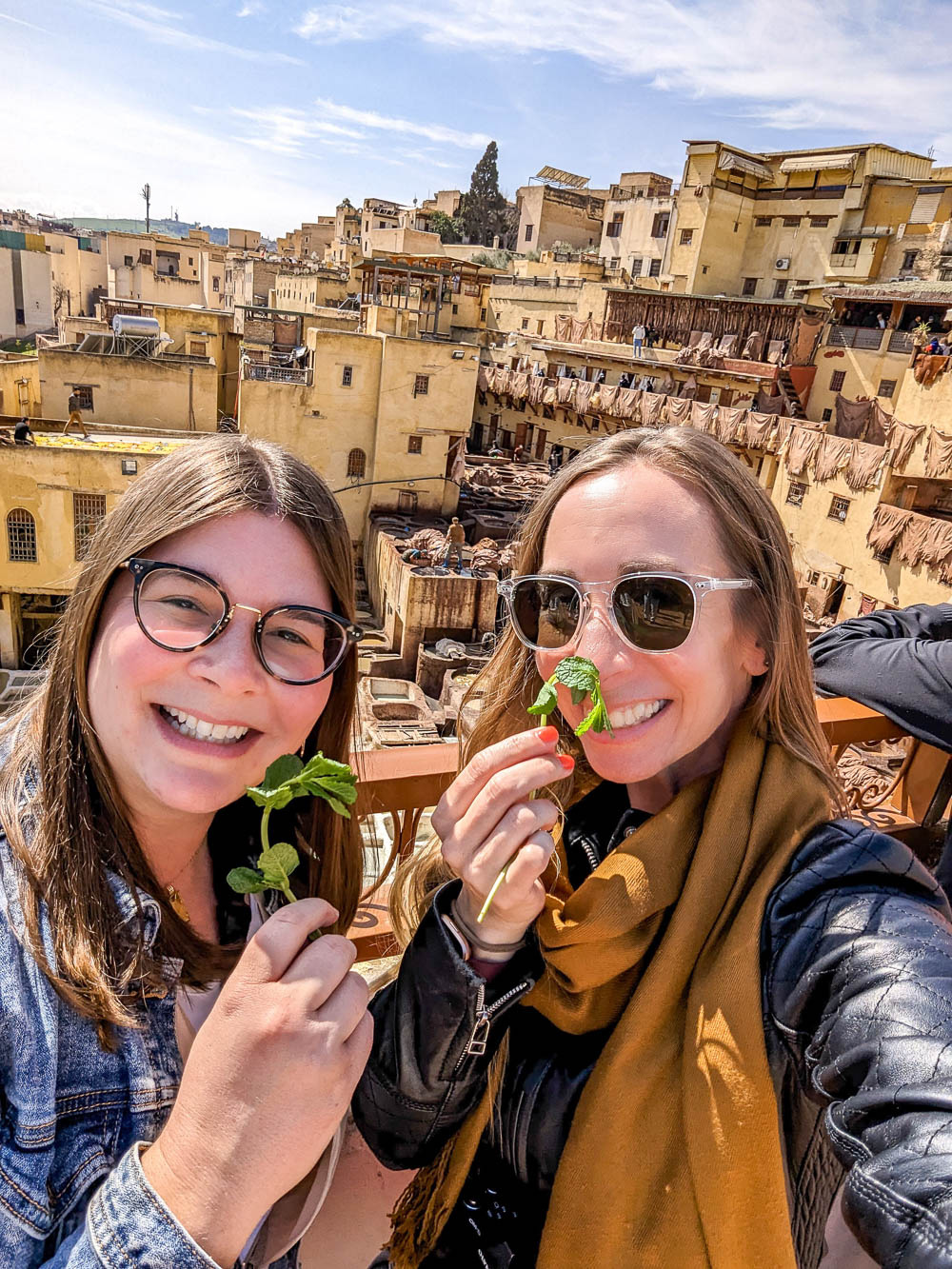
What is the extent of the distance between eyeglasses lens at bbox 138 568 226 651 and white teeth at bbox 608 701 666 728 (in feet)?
2.97

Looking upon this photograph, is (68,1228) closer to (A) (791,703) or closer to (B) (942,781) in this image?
(A) (791,703)

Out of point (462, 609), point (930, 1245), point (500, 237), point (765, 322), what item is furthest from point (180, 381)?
point (500, 237)

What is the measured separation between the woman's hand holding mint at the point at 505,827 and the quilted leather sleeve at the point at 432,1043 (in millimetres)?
112

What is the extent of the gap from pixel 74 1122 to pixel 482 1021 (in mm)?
791

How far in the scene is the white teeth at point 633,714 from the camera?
1.80 meters

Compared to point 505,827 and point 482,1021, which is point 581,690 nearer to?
point 505,827

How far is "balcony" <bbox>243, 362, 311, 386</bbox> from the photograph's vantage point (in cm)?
2528

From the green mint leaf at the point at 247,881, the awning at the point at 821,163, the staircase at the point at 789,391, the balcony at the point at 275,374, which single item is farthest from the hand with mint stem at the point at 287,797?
the awning at the point at 821,163

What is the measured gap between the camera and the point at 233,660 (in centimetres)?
159

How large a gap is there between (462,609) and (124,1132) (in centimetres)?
2004

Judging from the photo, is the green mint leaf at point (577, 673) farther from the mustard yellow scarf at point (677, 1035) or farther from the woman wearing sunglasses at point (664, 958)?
the mustard yellow scarf at point (677, 1035)

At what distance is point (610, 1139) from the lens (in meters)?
1.58

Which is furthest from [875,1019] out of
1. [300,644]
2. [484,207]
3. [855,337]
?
[484,207]

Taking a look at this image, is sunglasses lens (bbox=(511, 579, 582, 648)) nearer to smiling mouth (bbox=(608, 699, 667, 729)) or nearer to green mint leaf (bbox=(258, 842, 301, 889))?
smiling mouth (bbox=(608, 699, 667, 729))
